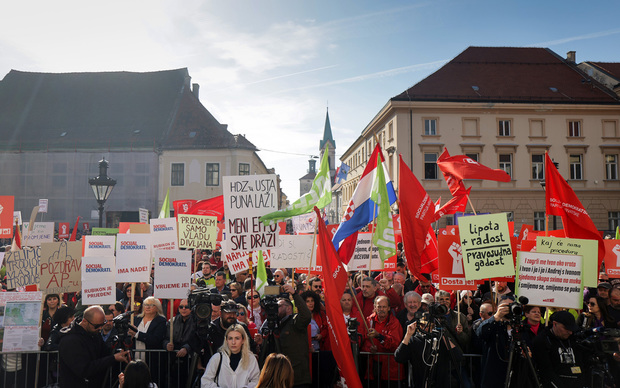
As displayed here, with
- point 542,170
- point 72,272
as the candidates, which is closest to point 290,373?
point 72,272

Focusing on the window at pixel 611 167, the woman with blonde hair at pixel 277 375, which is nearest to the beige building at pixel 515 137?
the window at pixel 611 167

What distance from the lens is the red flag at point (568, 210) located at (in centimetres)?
862

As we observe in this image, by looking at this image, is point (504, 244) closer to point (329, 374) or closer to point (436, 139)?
point (329, 374)

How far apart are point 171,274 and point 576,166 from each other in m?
36.6

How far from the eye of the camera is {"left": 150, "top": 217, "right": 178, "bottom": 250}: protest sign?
11.4 metres

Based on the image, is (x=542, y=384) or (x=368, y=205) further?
(x=368, y=205)

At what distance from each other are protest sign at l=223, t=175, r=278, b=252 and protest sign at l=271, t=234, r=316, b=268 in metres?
2.63

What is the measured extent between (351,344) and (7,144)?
140ft

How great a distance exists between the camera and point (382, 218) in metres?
8.28

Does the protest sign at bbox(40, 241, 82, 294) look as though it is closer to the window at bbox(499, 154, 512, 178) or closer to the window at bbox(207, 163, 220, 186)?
the window at bbox(207, 163, 220, 186)

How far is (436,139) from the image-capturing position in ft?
119

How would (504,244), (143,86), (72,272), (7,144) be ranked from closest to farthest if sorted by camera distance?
(504,244) < (72,272) < (7,144) < (143,86)

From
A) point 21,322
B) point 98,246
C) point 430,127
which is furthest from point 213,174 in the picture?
point 21,322

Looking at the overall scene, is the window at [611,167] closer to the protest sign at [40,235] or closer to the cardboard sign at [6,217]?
the protest sign at [40,235]
